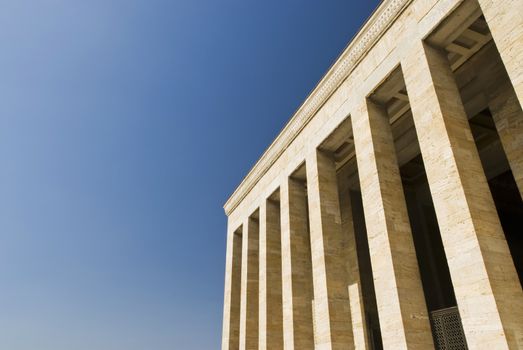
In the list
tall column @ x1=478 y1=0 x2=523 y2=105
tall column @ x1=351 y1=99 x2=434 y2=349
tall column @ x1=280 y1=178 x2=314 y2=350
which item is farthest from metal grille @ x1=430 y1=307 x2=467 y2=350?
tall column @ x1=478 y1=0 x2=523 y2=105

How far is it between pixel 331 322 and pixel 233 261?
30.7 feet

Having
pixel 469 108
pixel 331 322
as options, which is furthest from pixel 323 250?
pixel 469 108

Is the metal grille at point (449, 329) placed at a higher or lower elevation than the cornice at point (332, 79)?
lower

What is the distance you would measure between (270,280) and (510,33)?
1139 cm

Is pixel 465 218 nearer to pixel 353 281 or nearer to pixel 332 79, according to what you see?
pixel 332 79

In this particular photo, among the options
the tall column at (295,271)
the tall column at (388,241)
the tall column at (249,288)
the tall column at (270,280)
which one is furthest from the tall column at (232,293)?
the tall column at (388,241)

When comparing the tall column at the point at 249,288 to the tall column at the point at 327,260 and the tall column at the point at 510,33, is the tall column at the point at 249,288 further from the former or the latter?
the tall column at the point at 510,33

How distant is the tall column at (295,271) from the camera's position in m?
11.9

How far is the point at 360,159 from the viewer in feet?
32.7

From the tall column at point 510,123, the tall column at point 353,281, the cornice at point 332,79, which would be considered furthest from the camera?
the tall column at point 353,281

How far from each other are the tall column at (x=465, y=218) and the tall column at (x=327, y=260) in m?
4.57

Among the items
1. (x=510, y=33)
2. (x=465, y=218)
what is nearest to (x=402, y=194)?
(x=465, y=218)

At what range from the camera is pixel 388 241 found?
27.7 ft

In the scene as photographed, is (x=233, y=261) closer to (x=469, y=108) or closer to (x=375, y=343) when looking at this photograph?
(x=375, y=343)
